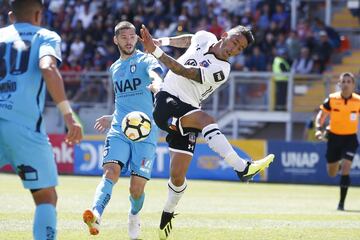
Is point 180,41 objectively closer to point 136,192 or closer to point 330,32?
point 136,192

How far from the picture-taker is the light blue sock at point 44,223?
7508 mm

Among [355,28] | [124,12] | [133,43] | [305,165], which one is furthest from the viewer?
[124,12]

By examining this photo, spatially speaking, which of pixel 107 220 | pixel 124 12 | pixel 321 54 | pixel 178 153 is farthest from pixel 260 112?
pixel 178 153

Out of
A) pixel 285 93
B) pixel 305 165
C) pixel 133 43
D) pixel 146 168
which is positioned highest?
pixel 133 43

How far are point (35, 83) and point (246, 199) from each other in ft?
36.6

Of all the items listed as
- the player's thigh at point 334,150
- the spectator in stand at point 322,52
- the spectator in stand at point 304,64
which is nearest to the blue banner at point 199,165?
the spectator in stand at point 304,64

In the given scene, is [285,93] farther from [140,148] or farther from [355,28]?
[140,148]

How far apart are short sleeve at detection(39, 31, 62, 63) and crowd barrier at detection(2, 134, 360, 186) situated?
17.9 metres

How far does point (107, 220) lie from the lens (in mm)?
12727

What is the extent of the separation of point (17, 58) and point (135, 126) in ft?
10.5

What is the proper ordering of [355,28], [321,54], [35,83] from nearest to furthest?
1. [35,83]
2. [321,54]
3. [355,28]

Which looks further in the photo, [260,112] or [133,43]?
[260,112]

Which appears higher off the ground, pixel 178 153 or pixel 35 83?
pixel 35 83

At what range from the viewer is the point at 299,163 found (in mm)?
25078
